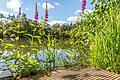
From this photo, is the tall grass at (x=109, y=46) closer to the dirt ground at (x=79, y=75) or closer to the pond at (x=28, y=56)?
the dirt ground at (x=79, y=75)

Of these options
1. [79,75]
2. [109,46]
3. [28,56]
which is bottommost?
[79,75]

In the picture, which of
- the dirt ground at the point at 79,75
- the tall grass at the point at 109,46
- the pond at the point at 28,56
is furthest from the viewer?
the tall grass at the point at 109,46

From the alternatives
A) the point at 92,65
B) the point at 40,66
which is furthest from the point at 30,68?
the point at 92,65

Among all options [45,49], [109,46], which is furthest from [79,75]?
[45,49]

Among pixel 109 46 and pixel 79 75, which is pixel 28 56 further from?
pixel 109 46

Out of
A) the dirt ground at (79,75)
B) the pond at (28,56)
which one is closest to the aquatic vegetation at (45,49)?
the pond at (28,56)

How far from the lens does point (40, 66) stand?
2.83 m

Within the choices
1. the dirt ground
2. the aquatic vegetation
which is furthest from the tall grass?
the dirt ground

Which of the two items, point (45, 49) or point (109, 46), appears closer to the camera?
point (109, 46)

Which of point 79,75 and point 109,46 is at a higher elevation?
point 109,46

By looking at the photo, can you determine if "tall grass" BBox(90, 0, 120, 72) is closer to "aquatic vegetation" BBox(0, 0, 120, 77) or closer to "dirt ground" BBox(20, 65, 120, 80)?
"aquatic vegetation" BBox(0, 0, 120, 77)

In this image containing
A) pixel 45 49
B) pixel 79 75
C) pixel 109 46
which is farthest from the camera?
pixel 45 49

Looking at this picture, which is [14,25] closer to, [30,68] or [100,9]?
[30,68]

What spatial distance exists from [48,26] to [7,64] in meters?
1.02
